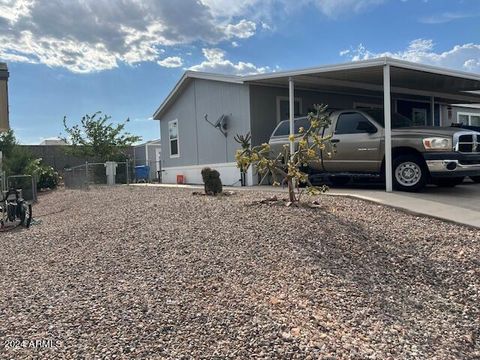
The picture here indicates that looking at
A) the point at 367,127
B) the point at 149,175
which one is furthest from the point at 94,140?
the point at 367,127

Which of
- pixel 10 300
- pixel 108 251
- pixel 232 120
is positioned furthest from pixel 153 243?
pixel 232 120

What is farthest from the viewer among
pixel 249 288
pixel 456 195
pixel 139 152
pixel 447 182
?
pixel 139 152

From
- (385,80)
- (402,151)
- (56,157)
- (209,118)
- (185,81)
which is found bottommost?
(402,151)

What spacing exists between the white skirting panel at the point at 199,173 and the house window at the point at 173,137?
0.62 meters

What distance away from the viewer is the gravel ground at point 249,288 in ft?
10.4

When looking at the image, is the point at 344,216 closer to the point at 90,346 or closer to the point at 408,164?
the point at 408,164

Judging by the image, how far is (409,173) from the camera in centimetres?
930

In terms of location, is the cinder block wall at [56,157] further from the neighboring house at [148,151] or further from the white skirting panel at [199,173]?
the white skirting panel at [199,173]

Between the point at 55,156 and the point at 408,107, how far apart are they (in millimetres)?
17042

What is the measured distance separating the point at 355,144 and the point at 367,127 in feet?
1.50

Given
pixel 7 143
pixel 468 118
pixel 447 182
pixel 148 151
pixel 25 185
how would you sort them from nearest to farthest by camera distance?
pixel 447 182 < pixel 25 185 < pixel 7 143 < pixel 468 118 < pixel 148 151

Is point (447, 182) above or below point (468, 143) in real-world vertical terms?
below

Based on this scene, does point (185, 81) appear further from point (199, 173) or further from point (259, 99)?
point (259, 99)

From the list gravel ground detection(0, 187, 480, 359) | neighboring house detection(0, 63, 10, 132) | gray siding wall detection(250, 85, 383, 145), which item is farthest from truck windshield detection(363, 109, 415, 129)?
neighboring house detection(0, 63, 10, 132)
